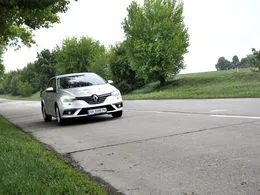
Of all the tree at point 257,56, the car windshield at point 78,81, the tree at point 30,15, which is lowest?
the car windshield at point 78,81

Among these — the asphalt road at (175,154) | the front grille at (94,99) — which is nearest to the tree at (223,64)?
the front grille at (94,99)

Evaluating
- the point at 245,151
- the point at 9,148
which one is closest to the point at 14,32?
the point at 9,148

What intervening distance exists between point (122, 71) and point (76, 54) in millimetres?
33648

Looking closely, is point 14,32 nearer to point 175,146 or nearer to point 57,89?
point 57,89

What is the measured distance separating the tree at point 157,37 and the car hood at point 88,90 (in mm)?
33086

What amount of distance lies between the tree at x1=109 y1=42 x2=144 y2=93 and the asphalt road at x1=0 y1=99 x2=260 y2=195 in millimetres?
42408

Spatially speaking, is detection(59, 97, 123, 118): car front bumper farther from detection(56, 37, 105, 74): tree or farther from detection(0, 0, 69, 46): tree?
detection(56, 37, 105, 74): tree

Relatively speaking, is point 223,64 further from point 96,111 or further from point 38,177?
point 38,177

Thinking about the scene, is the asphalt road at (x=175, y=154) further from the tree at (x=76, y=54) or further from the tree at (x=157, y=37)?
the tree at (x=76, y=54)

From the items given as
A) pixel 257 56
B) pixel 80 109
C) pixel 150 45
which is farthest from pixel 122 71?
pixel 80 109

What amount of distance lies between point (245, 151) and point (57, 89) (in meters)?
8.72

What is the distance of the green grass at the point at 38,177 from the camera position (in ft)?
14.6

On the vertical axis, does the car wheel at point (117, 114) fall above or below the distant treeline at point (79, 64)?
below

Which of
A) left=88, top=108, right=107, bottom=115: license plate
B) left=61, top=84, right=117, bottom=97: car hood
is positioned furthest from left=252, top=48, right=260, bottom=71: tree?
left=88, top=108, right=107, bottom=115: license plate
